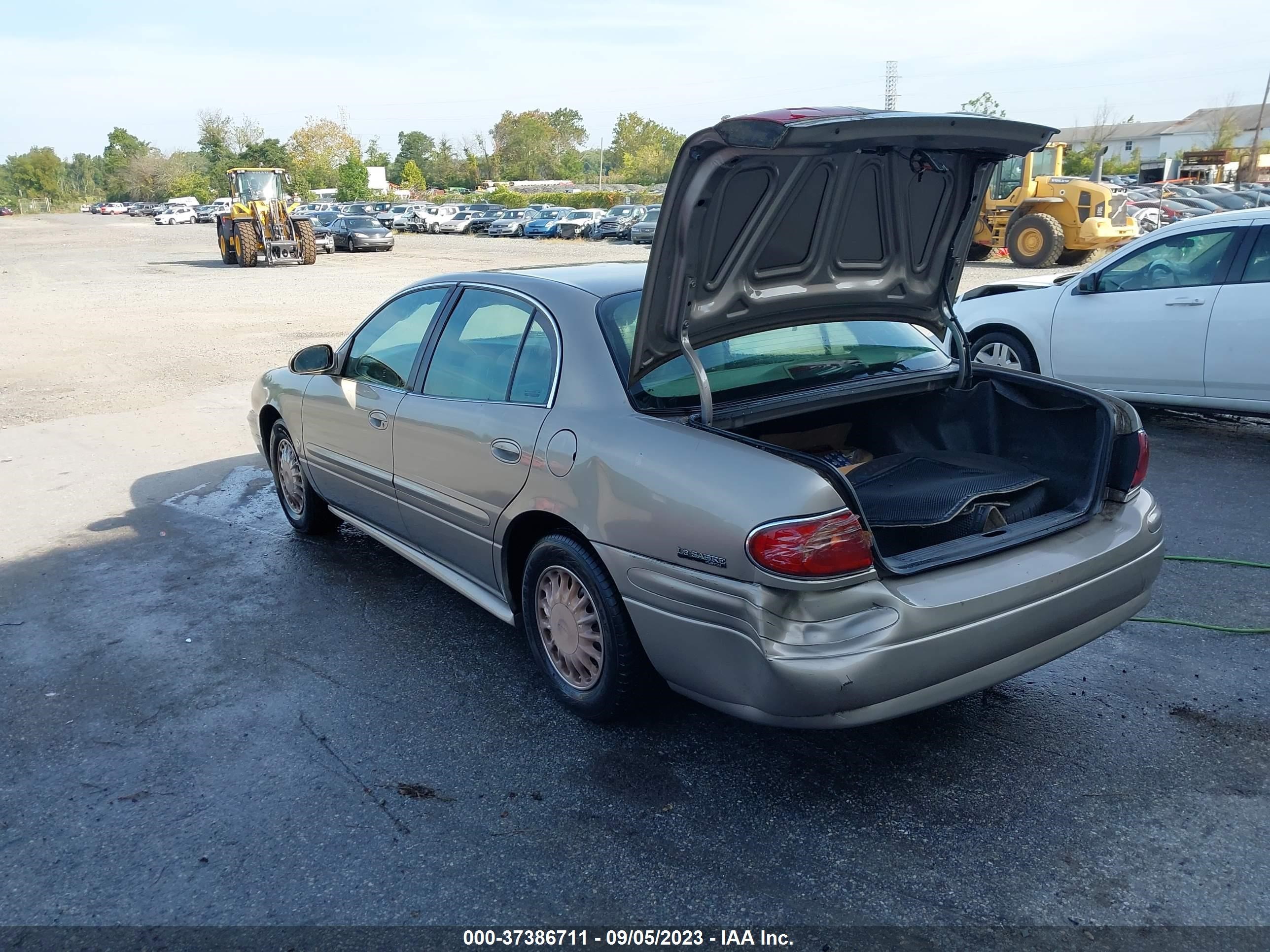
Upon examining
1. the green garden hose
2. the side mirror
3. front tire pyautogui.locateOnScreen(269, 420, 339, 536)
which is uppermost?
the side mirror

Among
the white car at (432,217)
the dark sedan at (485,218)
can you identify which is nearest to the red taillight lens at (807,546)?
the dark sedan at (485,218)

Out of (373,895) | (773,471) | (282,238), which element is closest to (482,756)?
(373,895)

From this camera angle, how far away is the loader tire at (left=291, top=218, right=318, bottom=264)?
29672 mm

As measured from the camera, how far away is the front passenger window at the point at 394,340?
14.6 ft

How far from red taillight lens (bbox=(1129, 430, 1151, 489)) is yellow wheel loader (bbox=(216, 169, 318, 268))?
2902 cm

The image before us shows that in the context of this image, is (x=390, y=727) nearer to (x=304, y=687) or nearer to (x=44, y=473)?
(x=304, y=687)

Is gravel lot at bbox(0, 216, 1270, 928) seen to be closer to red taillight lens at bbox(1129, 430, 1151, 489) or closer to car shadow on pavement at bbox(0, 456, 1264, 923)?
car shadow on pavement at bbox(0, 456, 1264, 923)

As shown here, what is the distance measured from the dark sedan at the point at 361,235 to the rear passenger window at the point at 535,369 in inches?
1259

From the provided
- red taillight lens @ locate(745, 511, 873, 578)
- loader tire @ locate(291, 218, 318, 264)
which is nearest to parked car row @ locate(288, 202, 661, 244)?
loader tire @ locate(291, 218, 318, 264)

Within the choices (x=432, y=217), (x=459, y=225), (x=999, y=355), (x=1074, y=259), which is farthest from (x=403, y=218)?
(x=999, y=355)

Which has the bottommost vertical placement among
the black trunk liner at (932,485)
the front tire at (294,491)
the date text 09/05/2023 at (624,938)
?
the date text 09/05/2023 at (624,938)

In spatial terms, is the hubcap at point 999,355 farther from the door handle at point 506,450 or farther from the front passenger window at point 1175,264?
the door handle at point 506,450

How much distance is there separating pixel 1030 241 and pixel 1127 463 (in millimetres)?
19714

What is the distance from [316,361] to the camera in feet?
16.7
